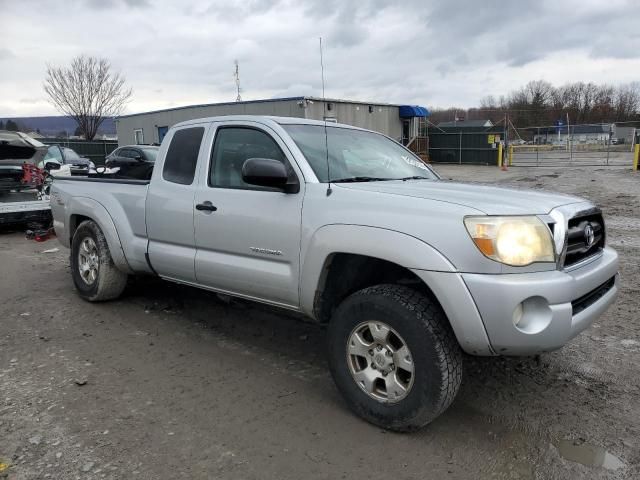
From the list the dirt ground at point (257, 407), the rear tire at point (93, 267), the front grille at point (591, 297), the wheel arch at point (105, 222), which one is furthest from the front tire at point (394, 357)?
the rear tire at point (93, 267)

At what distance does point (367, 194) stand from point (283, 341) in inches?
72.8

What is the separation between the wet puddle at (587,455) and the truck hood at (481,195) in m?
1.29

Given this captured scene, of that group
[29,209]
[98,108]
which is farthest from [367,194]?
[98,108]

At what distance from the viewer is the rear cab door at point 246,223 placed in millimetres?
3465

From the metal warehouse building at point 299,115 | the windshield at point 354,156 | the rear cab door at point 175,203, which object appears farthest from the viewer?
the metal warehouse building at point 299,115

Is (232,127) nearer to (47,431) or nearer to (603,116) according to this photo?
(47,431)

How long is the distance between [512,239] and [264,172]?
1518mm

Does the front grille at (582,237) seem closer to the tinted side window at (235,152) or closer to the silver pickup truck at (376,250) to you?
the silver pickup truck at (376,250)

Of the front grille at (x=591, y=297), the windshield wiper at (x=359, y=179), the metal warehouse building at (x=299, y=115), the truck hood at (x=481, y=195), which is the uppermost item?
the metal warehouse building at (x=299, y=115)

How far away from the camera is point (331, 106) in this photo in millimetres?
28469

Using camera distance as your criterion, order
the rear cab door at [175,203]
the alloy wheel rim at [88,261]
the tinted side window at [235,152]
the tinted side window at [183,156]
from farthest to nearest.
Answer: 1. the alloy wheel rim at [88,261]
2. the tinted side window at [183,156]
3. the rear cab door at [175,203]
4. the tinted side window at [235,152]

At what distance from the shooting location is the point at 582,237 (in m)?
3.07

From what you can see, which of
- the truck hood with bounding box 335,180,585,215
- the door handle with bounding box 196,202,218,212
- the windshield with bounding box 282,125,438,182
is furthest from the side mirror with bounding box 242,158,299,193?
the door handle with bounding box 196,202,218,212

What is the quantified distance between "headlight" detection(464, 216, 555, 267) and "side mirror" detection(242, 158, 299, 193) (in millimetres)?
1219
